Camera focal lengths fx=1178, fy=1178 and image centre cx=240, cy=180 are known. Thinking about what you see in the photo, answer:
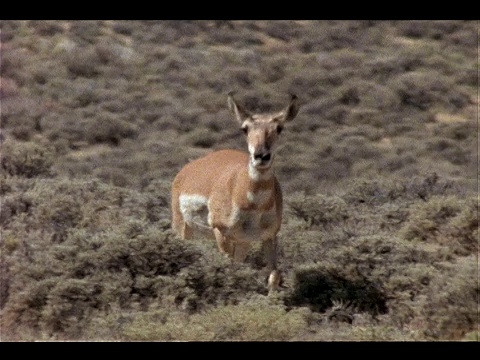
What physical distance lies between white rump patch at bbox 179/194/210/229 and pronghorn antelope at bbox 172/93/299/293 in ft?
0.03

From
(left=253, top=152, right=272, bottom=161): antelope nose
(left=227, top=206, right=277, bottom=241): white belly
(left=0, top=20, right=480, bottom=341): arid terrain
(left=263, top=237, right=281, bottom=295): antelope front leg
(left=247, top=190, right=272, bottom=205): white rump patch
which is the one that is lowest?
(left=0, top=20, right=480, bottom=341): arid terrain

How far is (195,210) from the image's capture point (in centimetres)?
1195

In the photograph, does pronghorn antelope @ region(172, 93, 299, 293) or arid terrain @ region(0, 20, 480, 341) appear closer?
arid terrain @ region(0, 20, 480, 341)

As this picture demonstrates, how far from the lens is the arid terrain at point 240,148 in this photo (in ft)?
33.2

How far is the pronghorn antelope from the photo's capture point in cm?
1078

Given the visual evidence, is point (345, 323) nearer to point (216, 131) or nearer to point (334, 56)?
point (216, 131)

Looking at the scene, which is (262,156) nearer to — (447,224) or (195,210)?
(195,210)

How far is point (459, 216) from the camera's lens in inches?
496

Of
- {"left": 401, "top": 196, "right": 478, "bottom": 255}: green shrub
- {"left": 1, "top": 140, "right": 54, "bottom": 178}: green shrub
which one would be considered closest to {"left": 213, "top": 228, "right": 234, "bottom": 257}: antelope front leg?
{"left": 401, "top": 196, "right": 478, "bottom": 255}: green shrub

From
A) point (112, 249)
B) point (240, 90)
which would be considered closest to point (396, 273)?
point (112, 249)

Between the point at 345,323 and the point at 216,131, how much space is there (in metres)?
16.1

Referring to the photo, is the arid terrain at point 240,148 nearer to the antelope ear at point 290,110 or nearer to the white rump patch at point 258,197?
the white rump patch at point 258,197

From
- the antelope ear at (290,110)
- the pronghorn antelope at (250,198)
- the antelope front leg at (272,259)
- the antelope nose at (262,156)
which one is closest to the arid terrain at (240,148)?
the antelope front leg at (272,259)

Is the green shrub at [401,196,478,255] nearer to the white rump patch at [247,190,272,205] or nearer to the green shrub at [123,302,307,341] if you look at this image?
the white rump patch at [247,190,272,205]
